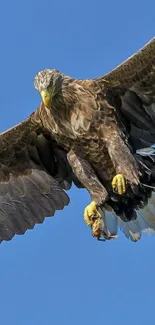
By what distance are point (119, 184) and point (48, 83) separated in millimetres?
1401

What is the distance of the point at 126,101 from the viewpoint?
15.6 meters

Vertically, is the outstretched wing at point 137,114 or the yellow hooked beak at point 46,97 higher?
the yellow hooked beak at point 46,97

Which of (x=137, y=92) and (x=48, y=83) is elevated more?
(x=48, y=83)

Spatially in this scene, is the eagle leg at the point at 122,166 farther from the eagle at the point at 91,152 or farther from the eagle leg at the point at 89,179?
the eagle leg at the point at 89,179

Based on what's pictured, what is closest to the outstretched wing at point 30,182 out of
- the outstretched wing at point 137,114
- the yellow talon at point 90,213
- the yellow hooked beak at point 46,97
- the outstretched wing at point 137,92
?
the outstretched wing at point 137,114

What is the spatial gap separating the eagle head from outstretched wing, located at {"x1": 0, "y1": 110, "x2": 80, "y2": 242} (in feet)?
3.56

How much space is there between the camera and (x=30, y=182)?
16.5m

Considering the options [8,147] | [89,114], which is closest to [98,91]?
[89,114]

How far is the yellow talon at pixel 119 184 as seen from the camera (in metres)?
15.0

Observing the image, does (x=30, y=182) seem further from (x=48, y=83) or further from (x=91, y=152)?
(x=48, y=83)

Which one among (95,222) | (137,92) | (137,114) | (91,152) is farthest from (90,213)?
(137,92)

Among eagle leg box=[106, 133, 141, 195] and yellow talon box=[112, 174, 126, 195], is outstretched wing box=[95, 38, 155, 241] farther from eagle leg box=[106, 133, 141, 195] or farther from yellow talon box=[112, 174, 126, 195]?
yellow talon box=[112, 174, 126, 195]

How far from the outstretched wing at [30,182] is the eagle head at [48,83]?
3.56 feet

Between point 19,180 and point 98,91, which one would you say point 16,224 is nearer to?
point 19,180
